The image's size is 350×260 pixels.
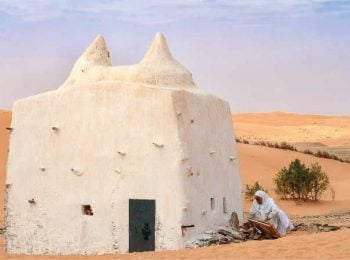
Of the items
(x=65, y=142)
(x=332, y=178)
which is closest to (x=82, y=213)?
(x=65, y=142)

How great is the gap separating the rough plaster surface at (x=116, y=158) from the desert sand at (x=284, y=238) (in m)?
0.67

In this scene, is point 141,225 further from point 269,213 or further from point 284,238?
point 269,213

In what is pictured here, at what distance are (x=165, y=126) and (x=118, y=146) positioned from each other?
3.72 feet

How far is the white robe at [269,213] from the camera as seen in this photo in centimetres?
1734

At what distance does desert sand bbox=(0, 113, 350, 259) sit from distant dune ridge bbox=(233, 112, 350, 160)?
10.9 m

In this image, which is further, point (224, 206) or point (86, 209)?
point (224, 206)

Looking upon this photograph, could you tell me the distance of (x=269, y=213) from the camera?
17.4 m

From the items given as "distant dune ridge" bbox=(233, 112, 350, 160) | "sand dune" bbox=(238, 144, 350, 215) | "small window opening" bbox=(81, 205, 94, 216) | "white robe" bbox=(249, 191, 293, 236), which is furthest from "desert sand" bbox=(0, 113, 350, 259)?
"distant dune ridge" bbox=(233, 112, 350, 160)

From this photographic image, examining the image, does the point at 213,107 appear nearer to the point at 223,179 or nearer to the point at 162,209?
the point at 223,179

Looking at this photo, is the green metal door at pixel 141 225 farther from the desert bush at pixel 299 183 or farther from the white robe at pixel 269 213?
the desert bush at pixel 299 183

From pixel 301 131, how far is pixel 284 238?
7215 centimetres

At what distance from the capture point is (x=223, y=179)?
55.6 ft

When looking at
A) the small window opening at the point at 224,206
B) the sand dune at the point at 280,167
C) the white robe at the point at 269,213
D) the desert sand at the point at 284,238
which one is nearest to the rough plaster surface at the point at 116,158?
the small window opening at the point at 224,206

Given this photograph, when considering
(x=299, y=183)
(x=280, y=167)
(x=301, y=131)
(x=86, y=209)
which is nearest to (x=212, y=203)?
(x=86, y=209)
